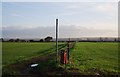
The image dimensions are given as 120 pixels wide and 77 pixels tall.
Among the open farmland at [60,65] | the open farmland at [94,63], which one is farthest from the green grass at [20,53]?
the open farmland at [94,63]

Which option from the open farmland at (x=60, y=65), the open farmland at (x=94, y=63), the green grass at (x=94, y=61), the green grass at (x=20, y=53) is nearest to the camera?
the open farmland at (x=60, y=65)

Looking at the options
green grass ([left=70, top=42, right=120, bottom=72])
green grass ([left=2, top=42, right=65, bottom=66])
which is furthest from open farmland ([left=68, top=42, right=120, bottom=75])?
green grass ([left=2, top=42, right=65, bottom=66])

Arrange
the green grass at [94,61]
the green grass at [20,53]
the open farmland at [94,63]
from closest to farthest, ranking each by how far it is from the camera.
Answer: the open farmland at [94,63]
the green grass at [94,61]
the green grass at [20,53]

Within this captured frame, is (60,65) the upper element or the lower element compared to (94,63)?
upper

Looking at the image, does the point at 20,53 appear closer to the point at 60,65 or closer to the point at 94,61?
the point at 94,61

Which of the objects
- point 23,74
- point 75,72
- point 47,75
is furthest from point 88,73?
point 23,74

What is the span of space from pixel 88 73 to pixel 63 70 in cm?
132

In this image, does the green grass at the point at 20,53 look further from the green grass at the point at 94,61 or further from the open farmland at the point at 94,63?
the open farmland at the point at 94,63

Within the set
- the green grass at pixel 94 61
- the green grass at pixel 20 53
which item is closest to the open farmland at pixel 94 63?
the green grass at pixel 94 61

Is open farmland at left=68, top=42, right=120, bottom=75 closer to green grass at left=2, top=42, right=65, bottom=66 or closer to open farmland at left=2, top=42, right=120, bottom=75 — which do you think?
open farmland at left=2, top=42, right=120, bottom=75

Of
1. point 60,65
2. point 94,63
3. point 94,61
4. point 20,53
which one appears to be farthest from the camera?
point 20,53

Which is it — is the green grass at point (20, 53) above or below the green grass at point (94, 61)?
above

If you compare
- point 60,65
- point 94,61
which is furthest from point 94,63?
point 60,65

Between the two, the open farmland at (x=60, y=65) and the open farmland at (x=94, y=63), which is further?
the open farmland at (x=94, y=63)
